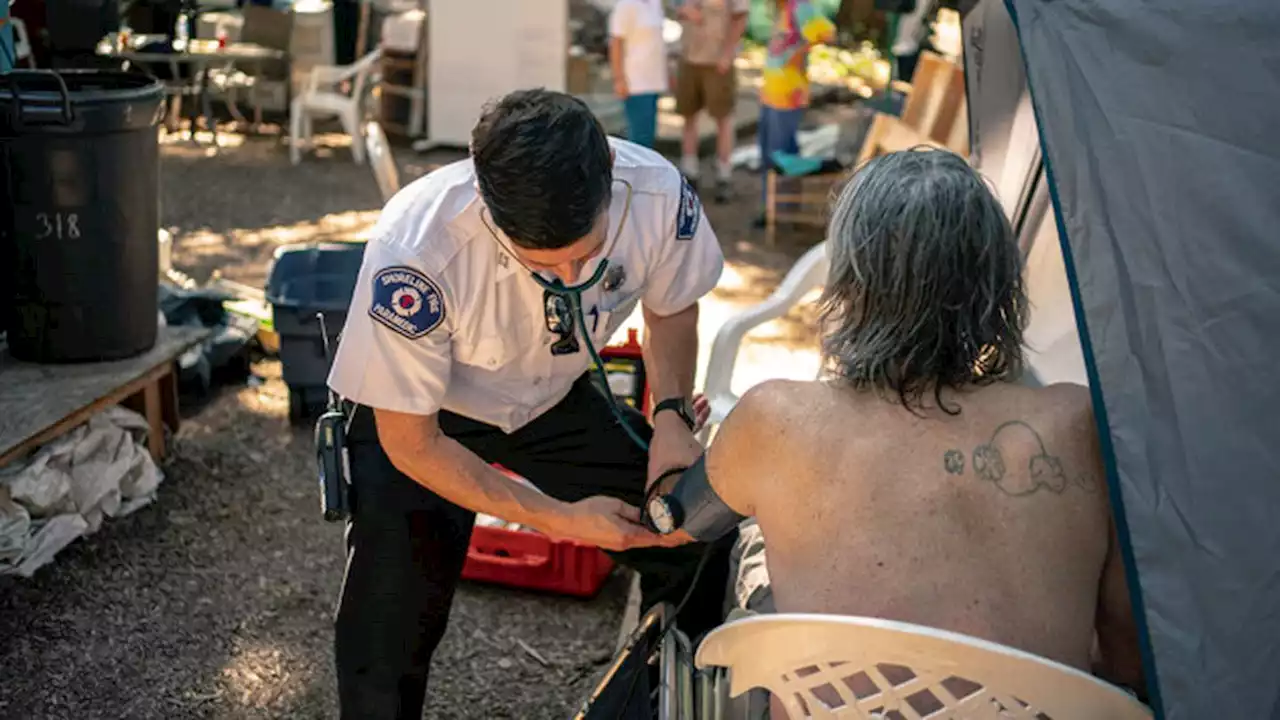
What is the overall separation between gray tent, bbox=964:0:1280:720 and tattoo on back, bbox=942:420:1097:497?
0.08 meters

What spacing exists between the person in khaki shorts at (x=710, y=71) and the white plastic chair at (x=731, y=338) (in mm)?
4110

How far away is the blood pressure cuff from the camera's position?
2.23m

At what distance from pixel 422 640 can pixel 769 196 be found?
5379mm

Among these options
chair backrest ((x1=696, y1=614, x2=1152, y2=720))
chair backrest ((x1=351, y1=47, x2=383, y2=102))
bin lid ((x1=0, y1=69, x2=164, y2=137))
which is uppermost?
bin lid ((x1=0, y1=69, x2=164, y2=137))

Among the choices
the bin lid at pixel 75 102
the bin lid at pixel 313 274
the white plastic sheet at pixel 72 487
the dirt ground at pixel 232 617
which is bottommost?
the dirt ground at pixel 232 617

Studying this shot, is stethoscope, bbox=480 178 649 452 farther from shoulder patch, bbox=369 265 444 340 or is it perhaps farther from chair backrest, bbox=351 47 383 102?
chair backrest, bbox=351 47 383 102

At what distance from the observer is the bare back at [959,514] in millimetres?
1819

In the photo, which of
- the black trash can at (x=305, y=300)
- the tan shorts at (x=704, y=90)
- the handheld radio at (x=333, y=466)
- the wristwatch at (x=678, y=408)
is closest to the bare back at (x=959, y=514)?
the wristwatch at (x=678, y=408)

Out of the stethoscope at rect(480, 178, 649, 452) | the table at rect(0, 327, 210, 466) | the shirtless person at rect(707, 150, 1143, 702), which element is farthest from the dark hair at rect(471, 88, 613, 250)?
the table at rect(0, 327, 210, 466)

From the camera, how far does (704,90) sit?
8383mm

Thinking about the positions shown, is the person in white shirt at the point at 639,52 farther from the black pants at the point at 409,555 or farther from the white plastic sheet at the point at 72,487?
the black pants at the point at 409,555

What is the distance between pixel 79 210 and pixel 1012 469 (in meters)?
2.97

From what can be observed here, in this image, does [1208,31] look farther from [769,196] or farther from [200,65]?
[200,65]

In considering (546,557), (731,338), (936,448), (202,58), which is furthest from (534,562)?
(202,58)
